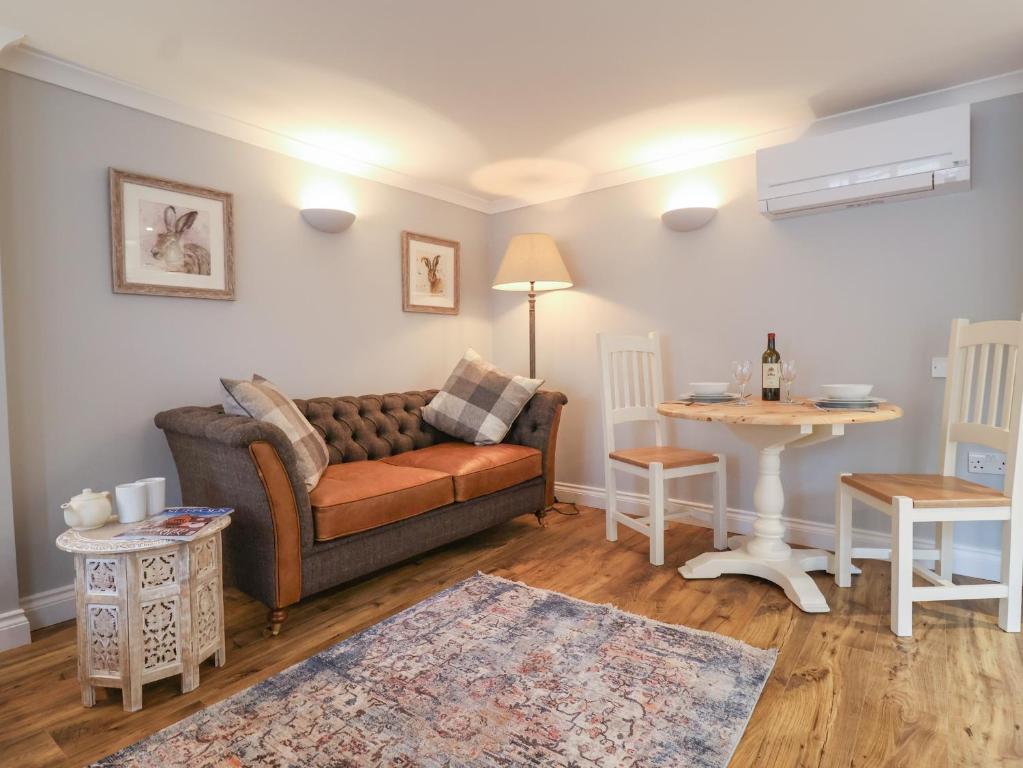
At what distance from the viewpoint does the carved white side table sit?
1565 mm

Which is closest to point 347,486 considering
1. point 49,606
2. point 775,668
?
point 49,606

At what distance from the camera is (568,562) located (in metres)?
2.71

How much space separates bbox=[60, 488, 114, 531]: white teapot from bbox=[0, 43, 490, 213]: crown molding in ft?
5.32

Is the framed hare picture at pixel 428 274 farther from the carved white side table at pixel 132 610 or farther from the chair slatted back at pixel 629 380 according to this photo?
the carved white side table at pixel 132 610

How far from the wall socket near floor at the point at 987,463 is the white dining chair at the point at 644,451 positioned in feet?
3.44

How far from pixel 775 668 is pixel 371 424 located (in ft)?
7.06

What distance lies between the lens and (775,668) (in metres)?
1.75

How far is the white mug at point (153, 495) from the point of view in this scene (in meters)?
1.78

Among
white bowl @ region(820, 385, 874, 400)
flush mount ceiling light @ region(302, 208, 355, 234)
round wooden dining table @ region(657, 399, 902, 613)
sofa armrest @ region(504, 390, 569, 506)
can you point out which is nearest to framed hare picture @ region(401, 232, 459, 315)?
flush mount ceiling light @ region(302, 208, 355, 234)

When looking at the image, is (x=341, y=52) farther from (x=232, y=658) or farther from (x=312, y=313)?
(x=232, y=658)

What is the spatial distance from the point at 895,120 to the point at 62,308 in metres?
3.60

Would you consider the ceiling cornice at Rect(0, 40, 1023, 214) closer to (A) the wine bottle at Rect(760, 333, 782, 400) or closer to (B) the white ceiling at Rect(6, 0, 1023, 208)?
(B) the white ceiling at Rect(6, 0, 1023, 208)

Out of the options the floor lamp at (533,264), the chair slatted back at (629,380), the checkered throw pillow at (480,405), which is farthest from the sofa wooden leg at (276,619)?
the floor lamp at (533,264)

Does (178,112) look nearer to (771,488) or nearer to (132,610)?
(132,610)
